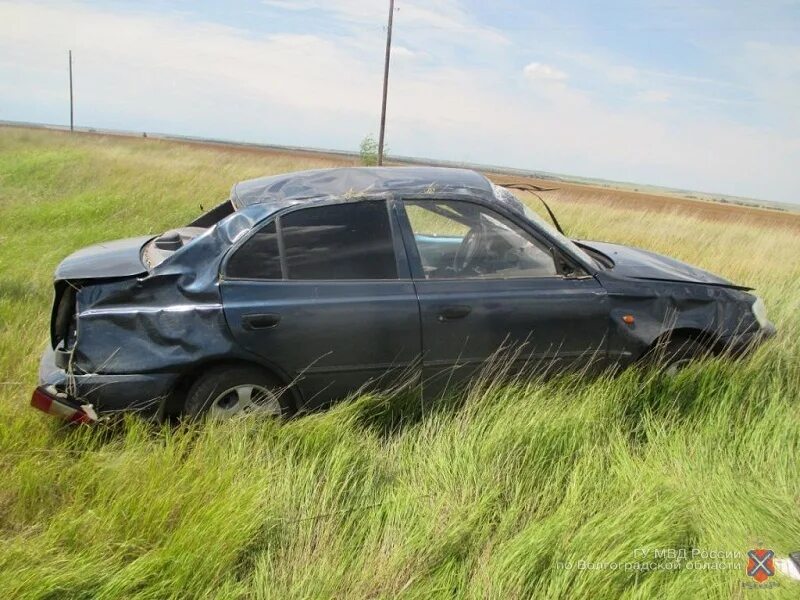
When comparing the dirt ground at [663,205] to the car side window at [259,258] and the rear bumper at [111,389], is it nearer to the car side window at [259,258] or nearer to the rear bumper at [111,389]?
the car side window at [259,258]

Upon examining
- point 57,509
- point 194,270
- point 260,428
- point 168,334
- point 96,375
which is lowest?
point 57,509

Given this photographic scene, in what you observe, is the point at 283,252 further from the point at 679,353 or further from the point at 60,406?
the point at 679,353

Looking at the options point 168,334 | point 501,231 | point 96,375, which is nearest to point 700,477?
point 501,231

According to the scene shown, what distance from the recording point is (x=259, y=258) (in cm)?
337

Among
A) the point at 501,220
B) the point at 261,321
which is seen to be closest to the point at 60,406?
the point at 261,321

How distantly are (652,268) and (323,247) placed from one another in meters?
2.22

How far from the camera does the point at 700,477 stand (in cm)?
295

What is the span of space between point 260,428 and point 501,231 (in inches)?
72.0

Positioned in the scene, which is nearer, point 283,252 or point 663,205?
point 283,252

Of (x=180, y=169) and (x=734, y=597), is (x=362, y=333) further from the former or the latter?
(x=180, y=169)

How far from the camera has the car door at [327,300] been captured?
129 inches

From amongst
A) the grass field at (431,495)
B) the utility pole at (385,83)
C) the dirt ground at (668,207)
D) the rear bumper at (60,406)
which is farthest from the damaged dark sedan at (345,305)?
the utility pole at (385,83)

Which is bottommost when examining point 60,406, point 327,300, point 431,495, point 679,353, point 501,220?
point 431,495

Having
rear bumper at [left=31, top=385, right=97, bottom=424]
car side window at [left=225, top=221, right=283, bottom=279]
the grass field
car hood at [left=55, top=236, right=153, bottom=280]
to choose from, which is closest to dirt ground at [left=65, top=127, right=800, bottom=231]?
the grass field
